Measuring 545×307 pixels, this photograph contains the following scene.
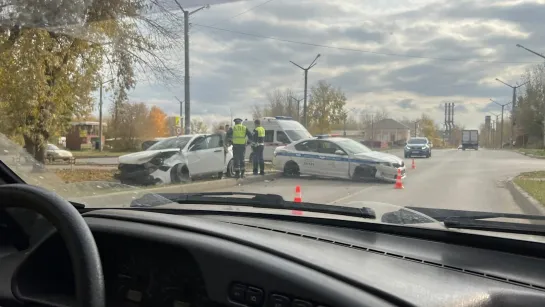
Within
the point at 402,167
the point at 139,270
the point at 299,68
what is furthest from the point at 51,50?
the point at 402,167

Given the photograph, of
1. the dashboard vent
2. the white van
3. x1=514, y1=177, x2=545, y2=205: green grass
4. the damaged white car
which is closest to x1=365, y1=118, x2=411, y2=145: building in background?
the white van

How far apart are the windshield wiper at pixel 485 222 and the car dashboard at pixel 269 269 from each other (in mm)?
138

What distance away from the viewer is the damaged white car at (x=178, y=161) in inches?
179

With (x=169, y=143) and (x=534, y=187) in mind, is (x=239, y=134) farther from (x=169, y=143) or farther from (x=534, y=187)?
(x=534, y=187)

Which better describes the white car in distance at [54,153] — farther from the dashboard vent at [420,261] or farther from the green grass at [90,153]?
the dashboard vent at [420,261]

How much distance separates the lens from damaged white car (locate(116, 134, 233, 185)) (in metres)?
4.55

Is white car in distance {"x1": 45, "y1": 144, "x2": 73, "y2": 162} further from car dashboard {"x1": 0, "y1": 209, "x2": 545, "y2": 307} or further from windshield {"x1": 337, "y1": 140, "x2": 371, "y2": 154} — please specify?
windshield {"x1": 337, "y1": 140, "x2": 371, "y2": 154}

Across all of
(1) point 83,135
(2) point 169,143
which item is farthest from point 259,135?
(1) point 83,135

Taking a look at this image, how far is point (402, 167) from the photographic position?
4.80 m

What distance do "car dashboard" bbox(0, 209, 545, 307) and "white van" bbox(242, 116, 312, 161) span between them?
193 centimetres

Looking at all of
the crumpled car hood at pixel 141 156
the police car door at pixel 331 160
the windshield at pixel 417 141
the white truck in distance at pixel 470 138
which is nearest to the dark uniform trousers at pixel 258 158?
Result: the police car door at pixel 331 160

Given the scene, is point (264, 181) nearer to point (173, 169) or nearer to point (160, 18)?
point (173, 169)

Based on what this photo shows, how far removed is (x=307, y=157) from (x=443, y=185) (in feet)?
4.03

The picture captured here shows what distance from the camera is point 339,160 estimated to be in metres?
4.45
